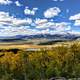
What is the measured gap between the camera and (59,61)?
45.6m

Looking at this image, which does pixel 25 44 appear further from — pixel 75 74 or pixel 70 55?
pixel 75 74

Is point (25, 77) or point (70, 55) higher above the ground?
point (70, 55)

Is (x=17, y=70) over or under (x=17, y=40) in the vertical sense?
under

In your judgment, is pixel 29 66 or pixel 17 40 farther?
pixel 17 40

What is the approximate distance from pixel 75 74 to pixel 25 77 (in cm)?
841

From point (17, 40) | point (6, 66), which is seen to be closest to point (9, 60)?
point (6, 66)

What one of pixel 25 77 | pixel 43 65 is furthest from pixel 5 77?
pixel 43 65

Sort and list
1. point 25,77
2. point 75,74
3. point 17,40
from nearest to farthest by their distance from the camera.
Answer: point 75,74
point 25,77
point 17,40

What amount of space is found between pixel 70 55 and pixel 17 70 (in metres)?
8.64

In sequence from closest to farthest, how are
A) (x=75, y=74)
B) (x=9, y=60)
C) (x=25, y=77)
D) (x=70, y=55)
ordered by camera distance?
(x=75, y=74) → (x=25, y=77) → (x=70, y=55) → (x=9, y=60)

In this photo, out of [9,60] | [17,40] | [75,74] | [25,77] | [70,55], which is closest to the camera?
[75,74]

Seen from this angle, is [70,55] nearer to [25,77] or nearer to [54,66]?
[54,66]

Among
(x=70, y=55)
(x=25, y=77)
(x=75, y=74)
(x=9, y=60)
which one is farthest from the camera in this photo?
(x=9, y=60)

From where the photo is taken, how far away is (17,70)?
44375 mm
